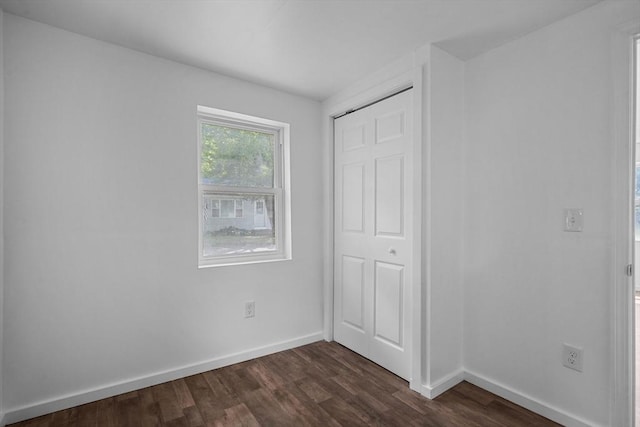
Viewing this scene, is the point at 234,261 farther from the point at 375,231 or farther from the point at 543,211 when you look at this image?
the point at 543,211

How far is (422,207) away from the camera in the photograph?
219 centimetres

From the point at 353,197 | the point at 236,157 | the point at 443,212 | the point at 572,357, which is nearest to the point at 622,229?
the point at 572,357

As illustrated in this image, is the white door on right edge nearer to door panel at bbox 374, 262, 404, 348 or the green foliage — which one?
door panel at bbox 374, 262, 404, 348

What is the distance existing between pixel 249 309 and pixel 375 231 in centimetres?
124

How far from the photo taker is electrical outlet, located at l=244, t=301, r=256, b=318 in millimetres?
2686

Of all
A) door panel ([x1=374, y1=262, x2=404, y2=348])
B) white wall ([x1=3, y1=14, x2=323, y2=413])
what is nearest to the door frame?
door panel ([x1=374, y1=262, x2=404, y2=348])

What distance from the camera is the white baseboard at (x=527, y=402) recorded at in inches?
71.2

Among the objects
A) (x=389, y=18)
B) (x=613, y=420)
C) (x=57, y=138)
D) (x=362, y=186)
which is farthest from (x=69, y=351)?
(x=613, y=420)

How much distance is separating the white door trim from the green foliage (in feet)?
7.86

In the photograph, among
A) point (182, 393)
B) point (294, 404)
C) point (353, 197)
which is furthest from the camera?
point (353, 197)

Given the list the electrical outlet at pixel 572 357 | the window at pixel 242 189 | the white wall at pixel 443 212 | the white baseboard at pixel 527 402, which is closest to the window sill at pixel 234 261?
the window at pixel 242 189

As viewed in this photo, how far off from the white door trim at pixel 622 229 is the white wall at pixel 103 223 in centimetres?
235

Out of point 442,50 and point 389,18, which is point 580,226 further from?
point 389,18

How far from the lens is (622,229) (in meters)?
1.65
